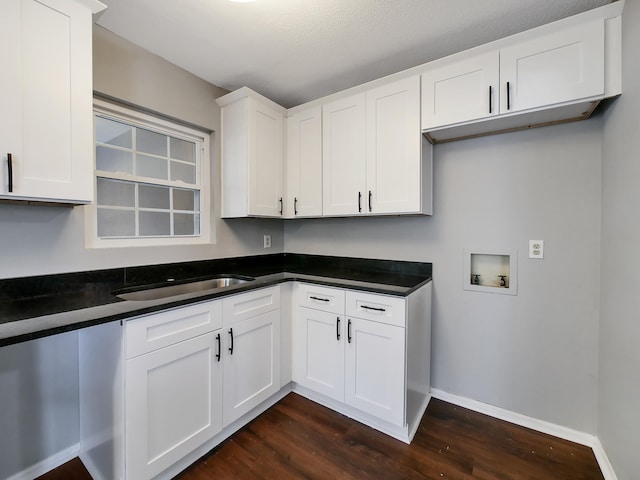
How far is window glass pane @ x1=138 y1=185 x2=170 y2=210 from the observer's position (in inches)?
75.1

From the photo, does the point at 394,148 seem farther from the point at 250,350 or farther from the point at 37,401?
the point at 37,401

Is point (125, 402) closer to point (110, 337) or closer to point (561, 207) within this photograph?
point (110, 337)

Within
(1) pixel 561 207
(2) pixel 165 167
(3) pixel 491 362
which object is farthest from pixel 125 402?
(1) pixel 561 207

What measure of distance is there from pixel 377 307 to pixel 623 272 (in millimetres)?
1147

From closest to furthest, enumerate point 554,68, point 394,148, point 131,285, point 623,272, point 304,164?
point 623,272 < point 554,68 < point 131,285 < point 394,148 < point 304,164

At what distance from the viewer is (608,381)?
1.45 meters

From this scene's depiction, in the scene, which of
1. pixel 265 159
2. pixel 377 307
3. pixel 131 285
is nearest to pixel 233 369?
pixel 131 285

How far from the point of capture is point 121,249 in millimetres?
1698

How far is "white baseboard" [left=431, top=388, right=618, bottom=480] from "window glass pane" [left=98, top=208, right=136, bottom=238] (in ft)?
7.98

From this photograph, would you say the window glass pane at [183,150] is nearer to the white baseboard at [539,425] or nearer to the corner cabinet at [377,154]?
the corner cabinet at [377,154]

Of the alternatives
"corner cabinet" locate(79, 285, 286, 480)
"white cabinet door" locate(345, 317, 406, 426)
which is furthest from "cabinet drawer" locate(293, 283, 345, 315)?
"corner cabinet" locate(79, 285, 286, 480)

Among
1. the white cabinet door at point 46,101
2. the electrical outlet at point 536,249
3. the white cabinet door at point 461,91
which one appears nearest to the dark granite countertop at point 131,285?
the white cabinet door at point 46,101

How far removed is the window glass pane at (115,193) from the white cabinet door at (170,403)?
3.39ft

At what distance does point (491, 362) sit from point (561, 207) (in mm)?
→ 1075
